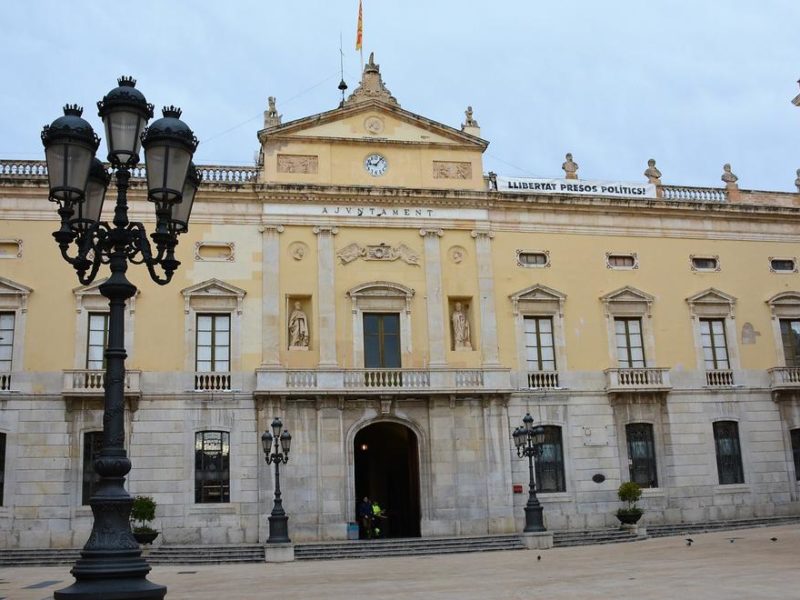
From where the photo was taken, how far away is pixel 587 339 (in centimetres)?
2977

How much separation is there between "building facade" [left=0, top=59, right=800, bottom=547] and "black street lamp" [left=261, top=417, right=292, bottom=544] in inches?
78.5

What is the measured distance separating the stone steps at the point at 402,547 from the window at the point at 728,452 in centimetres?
909

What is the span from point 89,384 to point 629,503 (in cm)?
1768

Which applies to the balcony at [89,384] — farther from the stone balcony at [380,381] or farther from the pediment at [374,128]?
the pediment at [374,128]

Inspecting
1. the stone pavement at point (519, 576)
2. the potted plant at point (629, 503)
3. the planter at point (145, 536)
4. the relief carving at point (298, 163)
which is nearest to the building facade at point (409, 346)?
the relief carving at point (298, 163)

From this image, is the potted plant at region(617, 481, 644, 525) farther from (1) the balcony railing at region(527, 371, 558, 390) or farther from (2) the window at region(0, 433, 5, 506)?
(2) the window at region(0, 433, 5, 506)

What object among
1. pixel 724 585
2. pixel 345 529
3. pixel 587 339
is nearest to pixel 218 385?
pixel 345 529

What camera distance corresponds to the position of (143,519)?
976 inches

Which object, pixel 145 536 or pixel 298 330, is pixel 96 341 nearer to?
pixel 298 330

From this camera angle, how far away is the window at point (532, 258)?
30.1m

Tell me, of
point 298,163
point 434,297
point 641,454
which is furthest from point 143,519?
point 641,454

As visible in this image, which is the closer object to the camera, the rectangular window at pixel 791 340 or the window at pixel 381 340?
the window at pixel 381 340

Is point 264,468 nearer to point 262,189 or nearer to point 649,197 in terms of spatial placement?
point 262,189

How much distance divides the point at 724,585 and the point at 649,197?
20.1 meters
